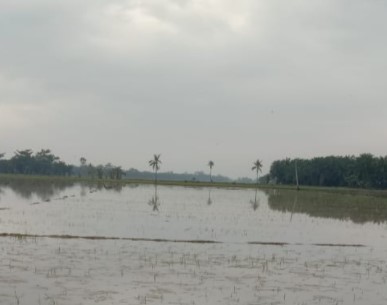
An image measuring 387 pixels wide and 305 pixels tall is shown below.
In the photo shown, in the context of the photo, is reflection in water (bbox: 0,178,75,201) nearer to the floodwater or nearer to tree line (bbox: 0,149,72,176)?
the floodwater

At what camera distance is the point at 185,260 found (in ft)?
38.9

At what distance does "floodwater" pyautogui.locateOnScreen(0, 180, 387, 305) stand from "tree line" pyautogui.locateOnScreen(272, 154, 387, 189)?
50.2 m

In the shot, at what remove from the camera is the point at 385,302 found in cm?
873

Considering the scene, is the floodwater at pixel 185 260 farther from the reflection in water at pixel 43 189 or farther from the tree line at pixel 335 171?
the tree line at pixel 335 171

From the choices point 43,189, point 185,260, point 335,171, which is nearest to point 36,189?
point 43,189

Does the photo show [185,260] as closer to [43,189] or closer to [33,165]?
[43,189]

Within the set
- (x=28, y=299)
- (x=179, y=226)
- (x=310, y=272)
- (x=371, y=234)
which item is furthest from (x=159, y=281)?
(x=371, y=234)

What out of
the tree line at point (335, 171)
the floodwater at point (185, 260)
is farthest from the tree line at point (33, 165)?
the floodwater at point (185, 260)

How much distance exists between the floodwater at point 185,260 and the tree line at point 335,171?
50.2 m

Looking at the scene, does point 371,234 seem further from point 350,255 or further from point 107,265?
point 107,265

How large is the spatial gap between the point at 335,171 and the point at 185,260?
233ft

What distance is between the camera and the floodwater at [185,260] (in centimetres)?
859

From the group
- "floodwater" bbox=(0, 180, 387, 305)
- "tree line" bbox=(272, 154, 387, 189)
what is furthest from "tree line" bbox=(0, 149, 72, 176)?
"floodwater" bbox=(0, 180, 387, 305)

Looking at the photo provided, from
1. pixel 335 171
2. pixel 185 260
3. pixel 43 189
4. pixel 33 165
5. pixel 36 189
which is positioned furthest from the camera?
pixel 33 165
